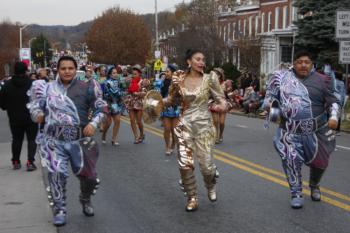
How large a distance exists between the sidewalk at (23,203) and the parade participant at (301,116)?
2.82 m

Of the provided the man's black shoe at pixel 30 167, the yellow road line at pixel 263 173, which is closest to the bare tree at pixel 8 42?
the yellow road line at pixel 263 173

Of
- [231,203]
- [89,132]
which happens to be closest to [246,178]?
[231,203]

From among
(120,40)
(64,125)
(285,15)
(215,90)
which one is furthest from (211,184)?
(120,40)

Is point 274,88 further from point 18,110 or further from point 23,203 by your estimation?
point 18,110

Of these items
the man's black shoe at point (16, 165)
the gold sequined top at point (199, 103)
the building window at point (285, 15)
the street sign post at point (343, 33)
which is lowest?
the man's black shoe at point (16, 165)

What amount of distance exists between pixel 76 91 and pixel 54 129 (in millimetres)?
466

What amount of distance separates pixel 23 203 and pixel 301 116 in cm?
362

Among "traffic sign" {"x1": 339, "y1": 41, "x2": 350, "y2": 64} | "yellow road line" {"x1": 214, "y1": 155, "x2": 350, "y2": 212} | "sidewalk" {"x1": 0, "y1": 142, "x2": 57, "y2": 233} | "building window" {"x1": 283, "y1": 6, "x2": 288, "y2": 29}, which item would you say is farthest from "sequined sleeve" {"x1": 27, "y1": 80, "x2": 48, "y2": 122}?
"building window" {"x1": 283, "y1": 6, "x2": 288, "y2": 29}

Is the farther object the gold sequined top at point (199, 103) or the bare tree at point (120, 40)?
the bare tree at point (120, 40)

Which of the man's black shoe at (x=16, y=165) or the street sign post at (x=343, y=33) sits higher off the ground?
the street sign post at (x=343, y=33)

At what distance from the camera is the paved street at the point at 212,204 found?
645cm

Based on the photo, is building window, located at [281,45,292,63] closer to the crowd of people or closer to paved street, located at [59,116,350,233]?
paved street, located at [59,116,350,233]

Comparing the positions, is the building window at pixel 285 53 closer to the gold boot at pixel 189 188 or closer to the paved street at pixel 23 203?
the paved street at pixel 23 203

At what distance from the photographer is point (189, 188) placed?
279 inches
